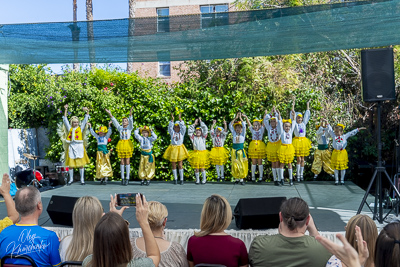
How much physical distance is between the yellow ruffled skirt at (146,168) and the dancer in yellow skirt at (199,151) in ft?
2.81

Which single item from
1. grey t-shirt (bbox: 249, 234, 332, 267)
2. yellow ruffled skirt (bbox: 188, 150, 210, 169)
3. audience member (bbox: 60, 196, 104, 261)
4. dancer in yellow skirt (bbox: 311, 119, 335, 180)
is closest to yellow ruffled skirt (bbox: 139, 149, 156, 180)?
yellow ruffled skirt (bbox: 188, 150, 210, 169)

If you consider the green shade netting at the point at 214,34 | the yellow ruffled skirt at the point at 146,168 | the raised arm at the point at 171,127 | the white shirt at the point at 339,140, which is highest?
the green shade netting at the point at 214,34

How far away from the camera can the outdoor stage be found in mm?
4465

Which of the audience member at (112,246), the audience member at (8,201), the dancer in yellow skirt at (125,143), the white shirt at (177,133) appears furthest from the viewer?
the dancer in yellow skirt at (125,143)

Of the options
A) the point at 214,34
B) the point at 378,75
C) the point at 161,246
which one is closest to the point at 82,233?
the point at 161,246

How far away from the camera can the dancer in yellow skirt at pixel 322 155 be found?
8633 mm

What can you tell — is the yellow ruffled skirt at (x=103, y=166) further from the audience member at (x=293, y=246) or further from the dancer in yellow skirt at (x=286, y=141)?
the audience member at (x=293, y=246)

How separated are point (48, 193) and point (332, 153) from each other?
5.69m

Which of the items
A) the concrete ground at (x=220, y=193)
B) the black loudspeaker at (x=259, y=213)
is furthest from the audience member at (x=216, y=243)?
the concrete ground at (x=220, y=193)

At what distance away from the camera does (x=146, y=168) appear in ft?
29.5

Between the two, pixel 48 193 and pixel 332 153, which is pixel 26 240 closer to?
pixel 48 193

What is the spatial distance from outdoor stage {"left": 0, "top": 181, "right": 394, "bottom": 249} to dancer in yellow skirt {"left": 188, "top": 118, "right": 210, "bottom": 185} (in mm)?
374

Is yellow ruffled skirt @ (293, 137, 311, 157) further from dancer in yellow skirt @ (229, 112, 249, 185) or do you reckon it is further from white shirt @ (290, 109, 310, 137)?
dancer in yellow skirt @ (229, 112, 249, 185)

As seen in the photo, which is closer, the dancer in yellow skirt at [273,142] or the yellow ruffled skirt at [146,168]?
the dancer in yellow skirt at [273,142]
